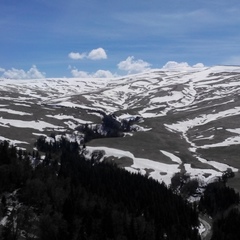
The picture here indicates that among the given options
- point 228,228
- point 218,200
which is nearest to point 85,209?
point 228,228

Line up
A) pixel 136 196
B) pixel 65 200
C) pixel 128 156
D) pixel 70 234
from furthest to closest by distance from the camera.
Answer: pixel 128 156 < pixel 136 196 < pixel 65 200 < pixel 70 234

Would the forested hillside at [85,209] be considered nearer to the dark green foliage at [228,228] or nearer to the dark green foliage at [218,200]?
the dark green foliage at [228,228]

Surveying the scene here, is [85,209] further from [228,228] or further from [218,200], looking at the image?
[218,200]

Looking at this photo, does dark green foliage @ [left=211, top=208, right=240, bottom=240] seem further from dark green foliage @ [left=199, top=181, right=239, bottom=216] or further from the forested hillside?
dark green foliage @ [left=199, top=181, right=239, bottom=216]

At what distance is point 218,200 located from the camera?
119 metres

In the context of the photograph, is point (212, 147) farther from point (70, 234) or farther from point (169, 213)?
point (70, 234)

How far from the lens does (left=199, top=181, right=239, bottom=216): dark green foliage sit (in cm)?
11588

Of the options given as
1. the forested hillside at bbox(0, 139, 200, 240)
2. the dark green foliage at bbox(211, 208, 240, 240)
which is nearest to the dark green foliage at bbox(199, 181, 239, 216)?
the forested hillside at bbox(0, 139, 200, 240)

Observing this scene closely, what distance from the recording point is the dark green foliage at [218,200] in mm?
115875

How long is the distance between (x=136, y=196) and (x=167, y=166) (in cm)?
4648

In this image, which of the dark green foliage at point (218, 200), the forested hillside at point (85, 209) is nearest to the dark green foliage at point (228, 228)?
the forested hillside at point (85, 209)

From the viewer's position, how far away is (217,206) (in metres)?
118

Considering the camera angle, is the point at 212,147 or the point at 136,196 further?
the point at 212,147

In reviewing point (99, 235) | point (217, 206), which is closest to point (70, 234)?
point (99, 235)
